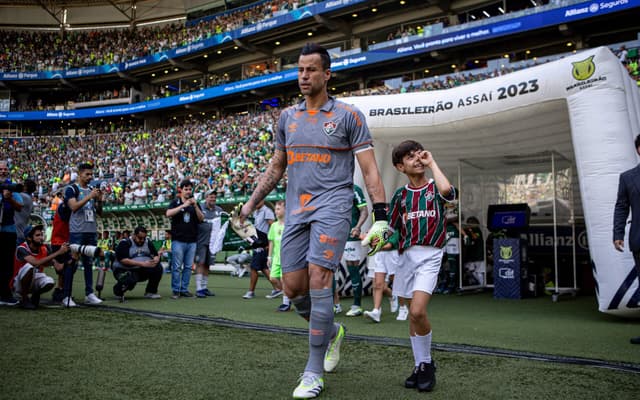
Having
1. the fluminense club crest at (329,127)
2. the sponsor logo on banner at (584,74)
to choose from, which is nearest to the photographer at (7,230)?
the fluminense club crest at (329,127)

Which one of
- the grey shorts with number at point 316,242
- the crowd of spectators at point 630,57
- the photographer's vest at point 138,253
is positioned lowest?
the photographer's vest at point 138,253

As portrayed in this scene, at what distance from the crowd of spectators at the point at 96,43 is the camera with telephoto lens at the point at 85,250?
3403cm

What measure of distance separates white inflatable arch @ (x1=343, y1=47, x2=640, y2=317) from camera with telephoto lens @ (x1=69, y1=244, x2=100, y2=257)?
4539mm

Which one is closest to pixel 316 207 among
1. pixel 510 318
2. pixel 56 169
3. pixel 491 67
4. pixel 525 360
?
pixel 525 360

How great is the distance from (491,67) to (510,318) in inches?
910

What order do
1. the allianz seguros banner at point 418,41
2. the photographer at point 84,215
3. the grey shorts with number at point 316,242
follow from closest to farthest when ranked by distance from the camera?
1. the grey shorts with number at point 316,242
2. the photographer at point 84,215
3. the allianz seguros banner at point 418,41

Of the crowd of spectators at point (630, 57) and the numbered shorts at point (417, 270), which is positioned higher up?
the crowd of spectators at point (630, 57)

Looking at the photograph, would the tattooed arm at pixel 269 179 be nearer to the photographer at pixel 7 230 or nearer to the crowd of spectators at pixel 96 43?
the photographer at pixel 7 230

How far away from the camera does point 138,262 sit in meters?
8.63

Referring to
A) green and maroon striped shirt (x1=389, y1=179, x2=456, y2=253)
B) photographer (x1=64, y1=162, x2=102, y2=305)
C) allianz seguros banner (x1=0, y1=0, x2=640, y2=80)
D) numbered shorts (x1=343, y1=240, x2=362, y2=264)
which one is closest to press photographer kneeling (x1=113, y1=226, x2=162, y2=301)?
photographer (x1=64, y1=162, x2=102, y2=305)

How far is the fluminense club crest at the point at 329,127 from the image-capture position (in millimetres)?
3132

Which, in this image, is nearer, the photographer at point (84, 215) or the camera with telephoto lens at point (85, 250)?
the camera with telephoto lens at point (85, 250)

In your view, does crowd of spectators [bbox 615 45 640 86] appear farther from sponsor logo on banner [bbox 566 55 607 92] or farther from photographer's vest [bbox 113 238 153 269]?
photographer's vest [bbox 113 238 153 269]

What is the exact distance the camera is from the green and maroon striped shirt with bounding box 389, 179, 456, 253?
136 inches
